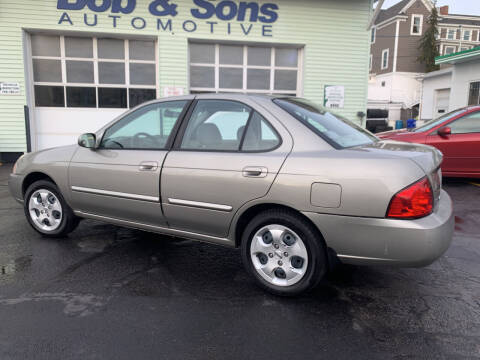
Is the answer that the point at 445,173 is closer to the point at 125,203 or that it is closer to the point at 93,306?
the point at 125,203

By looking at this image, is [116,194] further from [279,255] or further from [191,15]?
[191,15]

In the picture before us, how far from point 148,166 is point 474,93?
16.9m

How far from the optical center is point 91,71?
36.8ft

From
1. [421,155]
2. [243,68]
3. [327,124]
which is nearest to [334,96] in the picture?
[243,68]

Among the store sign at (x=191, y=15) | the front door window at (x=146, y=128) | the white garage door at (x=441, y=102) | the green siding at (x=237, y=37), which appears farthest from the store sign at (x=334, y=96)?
the white garage door at (x=441, y=102)

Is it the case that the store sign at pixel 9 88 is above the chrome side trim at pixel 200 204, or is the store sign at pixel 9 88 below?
above

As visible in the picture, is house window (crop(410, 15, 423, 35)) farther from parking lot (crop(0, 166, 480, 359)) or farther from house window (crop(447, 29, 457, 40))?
parking lot (crop(0, 166, 480, 359))

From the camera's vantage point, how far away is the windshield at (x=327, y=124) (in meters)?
3.01

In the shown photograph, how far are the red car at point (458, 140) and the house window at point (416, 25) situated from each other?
3637 cm

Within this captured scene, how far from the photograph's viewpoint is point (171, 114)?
11.9ft

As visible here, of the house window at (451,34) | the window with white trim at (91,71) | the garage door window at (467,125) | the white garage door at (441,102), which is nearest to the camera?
the garage door window at (467,125)

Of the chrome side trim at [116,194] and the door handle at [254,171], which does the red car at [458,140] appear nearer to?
the door handle at [254,171]

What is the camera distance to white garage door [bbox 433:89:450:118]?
21.8 m

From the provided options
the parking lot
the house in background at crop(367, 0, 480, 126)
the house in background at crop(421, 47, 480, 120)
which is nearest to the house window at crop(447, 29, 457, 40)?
the house in background at crop(367, 0, 480, 126)
